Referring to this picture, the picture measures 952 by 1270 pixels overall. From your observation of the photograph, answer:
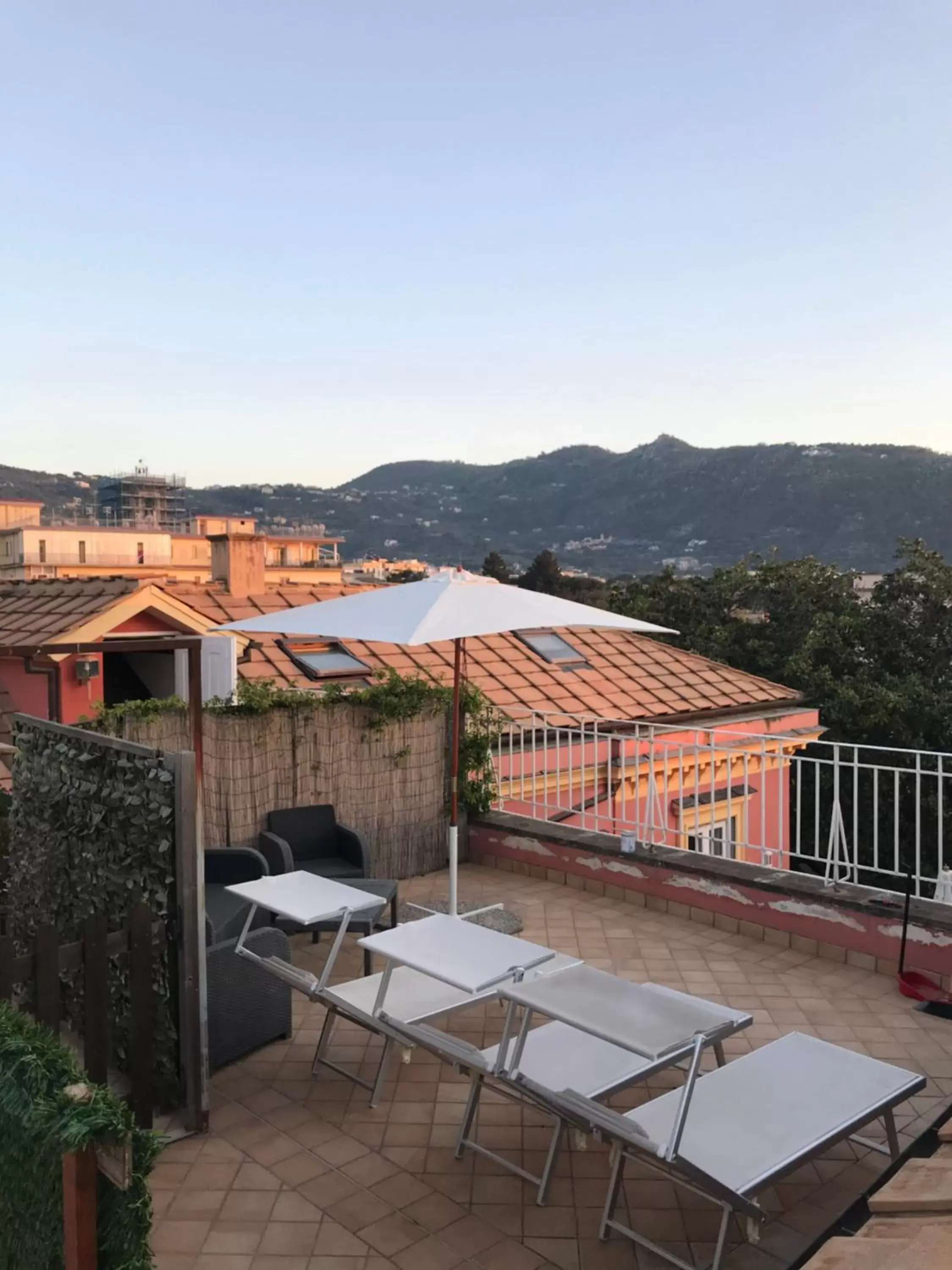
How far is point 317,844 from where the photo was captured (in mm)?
6812

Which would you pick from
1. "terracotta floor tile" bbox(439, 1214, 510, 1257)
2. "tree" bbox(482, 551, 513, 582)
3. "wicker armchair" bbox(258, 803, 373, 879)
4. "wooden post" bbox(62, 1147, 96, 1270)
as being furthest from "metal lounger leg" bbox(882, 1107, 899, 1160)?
"tree" bbox(482, 551, 513, 582)

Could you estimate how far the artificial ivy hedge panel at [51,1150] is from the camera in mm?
2295

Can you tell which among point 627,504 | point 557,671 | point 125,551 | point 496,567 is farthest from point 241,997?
point 627,504

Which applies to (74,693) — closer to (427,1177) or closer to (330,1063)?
(330,1063)

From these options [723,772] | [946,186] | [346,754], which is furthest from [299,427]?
[346,754]

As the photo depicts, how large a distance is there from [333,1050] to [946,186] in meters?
18.4

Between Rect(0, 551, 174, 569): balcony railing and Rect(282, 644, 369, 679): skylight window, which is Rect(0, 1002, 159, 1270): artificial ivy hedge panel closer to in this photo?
Rect(282, 644, 369, 679): skylight window

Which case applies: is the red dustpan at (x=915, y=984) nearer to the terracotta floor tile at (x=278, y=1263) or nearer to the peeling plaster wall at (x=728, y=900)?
the peeling plaster wall at (x=728, y=900)

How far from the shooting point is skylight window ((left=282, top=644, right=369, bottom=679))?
39.8 ft

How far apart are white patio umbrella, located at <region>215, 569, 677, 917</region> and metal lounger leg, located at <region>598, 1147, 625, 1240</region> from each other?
2575mm

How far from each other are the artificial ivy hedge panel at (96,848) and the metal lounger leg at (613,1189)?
5.89 feet

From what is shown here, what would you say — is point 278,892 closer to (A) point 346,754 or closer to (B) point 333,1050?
(B) point 333,1050

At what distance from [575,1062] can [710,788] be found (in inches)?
308

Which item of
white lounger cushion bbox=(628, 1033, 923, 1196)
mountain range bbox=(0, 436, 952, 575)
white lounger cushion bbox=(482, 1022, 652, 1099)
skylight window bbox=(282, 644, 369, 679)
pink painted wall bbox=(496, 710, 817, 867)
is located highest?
mountain range bbox=(0, 436, 952, 575)
